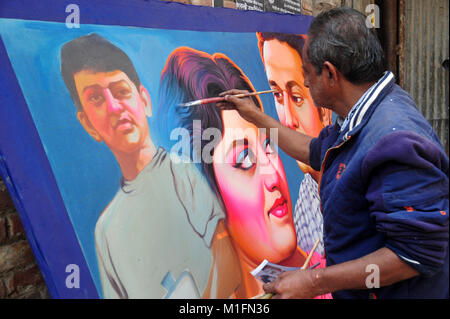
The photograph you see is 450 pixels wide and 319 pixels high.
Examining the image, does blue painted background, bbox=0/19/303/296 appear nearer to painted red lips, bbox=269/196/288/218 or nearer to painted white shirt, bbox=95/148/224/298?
painted white shirt, bbox=95/148/224/298

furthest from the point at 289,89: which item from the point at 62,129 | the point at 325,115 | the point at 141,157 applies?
the point at 62,129

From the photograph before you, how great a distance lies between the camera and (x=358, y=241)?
139 cm

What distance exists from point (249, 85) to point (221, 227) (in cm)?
80

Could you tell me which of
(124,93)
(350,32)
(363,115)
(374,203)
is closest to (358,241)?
(374,203)

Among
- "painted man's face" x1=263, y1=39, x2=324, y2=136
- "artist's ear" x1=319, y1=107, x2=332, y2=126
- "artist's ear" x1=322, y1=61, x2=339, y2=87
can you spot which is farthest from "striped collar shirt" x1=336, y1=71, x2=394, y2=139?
"artist's ear" x1=319, y1=107, x2=332, y2=126

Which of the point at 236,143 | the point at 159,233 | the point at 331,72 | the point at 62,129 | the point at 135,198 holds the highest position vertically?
the point at 331,72

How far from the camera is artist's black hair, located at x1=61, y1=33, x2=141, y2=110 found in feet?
4.80

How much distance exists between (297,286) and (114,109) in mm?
869

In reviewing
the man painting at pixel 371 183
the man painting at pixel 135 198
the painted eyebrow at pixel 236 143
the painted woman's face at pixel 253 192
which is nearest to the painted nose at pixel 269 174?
the painted woman's face at pixel 253 192

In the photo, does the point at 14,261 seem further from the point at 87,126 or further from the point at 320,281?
the point at 320,281

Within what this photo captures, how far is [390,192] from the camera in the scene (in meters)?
1.20

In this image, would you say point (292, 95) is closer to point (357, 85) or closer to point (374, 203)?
point (357, 85)

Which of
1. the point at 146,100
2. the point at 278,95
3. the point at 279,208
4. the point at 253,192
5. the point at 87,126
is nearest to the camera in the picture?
the point at 87,126

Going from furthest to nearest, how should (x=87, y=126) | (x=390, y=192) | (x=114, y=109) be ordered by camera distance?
(x=114, y=109)
(x=87, y=126)
(x=390, y=192)
